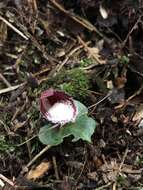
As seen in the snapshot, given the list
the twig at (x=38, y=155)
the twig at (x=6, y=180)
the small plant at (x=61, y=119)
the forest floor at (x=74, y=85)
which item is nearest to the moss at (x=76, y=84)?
the forest floor at (x=74, y=85)

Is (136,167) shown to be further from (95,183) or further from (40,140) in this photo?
(40,140)

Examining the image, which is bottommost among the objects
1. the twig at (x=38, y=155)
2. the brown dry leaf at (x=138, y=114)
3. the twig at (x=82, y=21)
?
the twig at (x=38, y=155)

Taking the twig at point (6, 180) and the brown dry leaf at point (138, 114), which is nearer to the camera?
the twig at point (6, 180)

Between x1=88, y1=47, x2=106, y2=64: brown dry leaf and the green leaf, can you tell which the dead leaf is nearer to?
x1=88, y1=47, x2=106, y2=64: brown dry leaf

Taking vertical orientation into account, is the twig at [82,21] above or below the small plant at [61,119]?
above

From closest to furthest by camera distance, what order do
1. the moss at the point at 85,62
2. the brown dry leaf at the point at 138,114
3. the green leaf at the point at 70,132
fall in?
1. the green leaf at the point at 70,132
2. the brown dry leaf at the point at 138,114
3. the moss at the point at 85,62

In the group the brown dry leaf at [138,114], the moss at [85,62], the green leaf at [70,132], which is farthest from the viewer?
the moss at [85,62]

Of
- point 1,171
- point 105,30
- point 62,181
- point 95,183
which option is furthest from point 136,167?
point 105,30

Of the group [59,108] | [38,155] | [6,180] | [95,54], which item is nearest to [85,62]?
[95,54]

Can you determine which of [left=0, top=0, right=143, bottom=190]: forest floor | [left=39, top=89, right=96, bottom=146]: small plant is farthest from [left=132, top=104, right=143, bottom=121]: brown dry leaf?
[left=39, top=89, right=96, bottom=146]: small plant

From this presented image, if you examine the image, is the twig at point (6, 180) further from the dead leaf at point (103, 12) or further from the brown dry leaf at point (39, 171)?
the dead leaf at point (103, 12)
